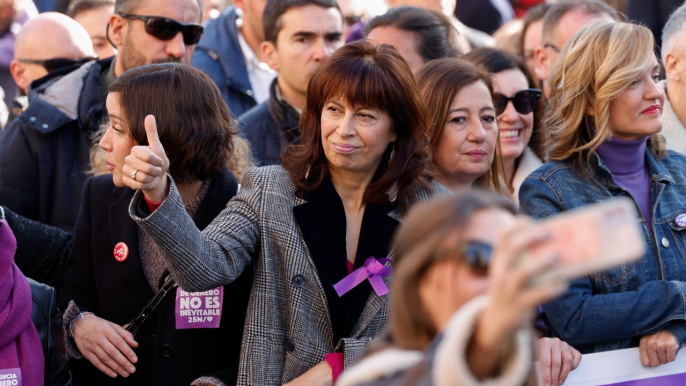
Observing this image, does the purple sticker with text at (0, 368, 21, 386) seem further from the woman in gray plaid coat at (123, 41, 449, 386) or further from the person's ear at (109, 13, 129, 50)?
the person's ear at (109, 13, 129, 50)

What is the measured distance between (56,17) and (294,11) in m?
1.54

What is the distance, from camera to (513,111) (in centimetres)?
508

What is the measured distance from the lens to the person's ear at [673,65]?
4.93 m

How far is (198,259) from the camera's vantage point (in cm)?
302

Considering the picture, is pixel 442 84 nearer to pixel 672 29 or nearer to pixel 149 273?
pixel 672 29

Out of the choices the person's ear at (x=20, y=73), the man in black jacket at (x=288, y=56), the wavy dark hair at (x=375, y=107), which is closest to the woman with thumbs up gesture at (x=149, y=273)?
the wavy dark hair at (x=375, y=107)

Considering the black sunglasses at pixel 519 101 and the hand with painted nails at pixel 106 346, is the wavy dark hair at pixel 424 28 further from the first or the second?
the hand with painted nails at pixel 106 346

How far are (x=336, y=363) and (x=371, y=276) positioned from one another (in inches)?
14.4

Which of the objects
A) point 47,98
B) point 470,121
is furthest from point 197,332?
point 47,98

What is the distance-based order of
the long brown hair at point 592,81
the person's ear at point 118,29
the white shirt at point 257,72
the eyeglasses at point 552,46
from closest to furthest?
the long brown hair at point 592,81
the person's ear at point 118,29
the eyeglasses at point 552,46
the white shirt at point 257,72

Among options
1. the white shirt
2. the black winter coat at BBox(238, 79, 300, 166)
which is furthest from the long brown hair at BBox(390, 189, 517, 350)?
the white shirt

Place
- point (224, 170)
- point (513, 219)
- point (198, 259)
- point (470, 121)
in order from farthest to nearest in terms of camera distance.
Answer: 1. point (470, 121)
2. point (224, 170)
3. point (198, 259)
4. point (513, 219)

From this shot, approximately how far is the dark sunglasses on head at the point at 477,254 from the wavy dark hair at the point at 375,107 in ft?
6.15

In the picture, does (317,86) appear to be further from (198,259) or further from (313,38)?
(313,38)
